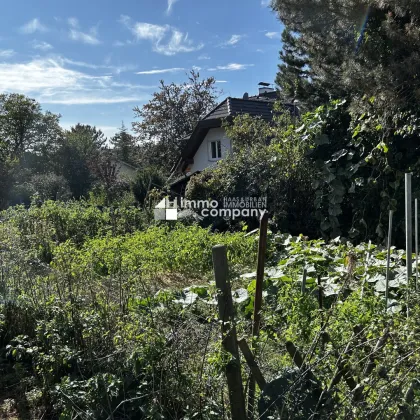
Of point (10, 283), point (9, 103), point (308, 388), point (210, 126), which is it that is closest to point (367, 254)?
point (308, 388)

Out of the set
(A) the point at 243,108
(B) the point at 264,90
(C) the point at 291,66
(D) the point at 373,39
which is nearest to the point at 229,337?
(D) the point at 373,39

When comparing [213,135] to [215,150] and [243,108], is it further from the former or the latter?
[243,108]

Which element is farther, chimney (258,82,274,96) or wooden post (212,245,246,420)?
chimney (258,82,274,96)

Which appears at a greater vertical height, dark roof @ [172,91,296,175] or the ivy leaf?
dark roof @ [172,91,296,175]

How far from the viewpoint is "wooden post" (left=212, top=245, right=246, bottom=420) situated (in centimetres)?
196

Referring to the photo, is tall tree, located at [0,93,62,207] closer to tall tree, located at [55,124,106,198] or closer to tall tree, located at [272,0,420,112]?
tall tree, located at [55,124,106,198]

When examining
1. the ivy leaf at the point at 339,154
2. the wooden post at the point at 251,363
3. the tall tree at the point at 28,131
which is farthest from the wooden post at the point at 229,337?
the tall tree at the point at 28,131

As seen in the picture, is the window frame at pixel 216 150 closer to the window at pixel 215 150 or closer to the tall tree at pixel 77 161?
the window at pixel 215 150

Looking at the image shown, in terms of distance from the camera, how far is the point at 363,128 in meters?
6.45

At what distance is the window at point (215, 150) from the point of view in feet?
57.4

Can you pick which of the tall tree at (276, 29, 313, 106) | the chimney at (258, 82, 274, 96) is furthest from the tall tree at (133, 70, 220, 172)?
the tall tree at (276, 29, 313, 106)

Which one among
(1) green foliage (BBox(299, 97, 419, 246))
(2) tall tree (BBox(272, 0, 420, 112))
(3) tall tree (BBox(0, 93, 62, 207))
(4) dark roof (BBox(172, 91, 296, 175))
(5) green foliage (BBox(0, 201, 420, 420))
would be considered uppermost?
(3) tall tree (BBox(0, 93, 62, 207))

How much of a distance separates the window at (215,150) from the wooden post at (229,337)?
50.9ft

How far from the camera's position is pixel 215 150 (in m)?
17.9
